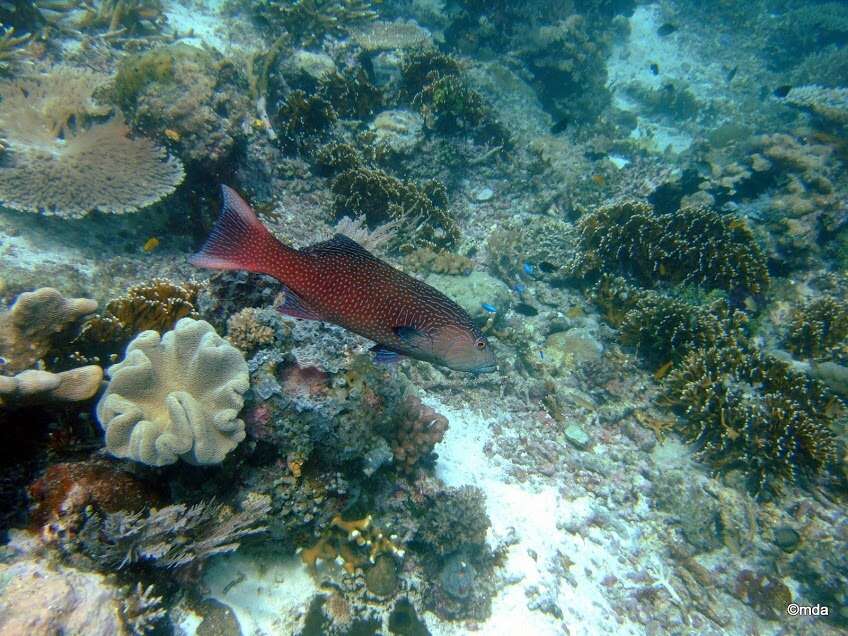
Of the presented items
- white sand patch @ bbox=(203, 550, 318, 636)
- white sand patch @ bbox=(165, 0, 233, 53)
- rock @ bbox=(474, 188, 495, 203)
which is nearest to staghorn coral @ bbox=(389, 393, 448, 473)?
white sand patch @ bbox=(203, 550, 318, 636)

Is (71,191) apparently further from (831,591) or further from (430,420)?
(831,591)

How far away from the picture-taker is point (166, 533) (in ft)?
9.41

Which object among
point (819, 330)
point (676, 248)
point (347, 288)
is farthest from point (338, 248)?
point (819, 330)

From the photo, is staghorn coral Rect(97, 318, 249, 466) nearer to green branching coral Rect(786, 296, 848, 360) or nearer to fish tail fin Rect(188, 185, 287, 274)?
fish tail fin Rect(188, 185, 287, 274)

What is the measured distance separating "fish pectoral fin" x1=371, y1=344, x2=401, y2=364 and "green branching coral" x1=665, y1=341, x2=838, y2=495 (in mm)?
5522

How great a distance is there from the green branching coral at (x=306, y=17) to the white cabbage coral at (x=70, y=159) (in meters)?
6.75

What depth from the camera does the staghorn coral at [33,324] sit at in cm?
312

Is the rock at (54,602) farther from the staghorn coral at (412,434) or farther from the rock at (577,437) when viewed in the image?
the rock at (577,437)

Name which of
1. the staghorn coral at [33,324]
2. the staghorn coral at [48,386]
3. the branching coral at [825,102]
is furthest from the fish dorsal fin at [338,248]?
the branching coral at [825,102]

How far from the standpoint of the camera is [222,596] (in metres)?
3.67

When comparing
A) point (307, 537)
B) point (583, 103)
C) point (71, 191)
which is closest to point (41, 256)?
point (71, 191)

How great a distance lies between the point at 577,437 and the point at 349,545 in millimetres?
3753

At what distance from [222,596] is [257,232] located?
315 centimetres

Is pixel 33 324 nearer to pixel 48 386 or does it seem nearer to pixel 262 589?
pixel 48 386
